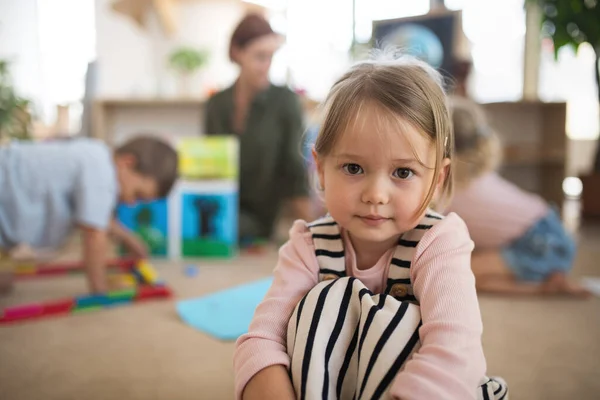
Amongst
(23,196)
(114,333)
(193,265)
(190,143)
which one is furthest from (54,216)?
(190,143)

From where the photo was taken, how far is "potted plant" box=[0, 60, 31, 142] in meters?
2.14

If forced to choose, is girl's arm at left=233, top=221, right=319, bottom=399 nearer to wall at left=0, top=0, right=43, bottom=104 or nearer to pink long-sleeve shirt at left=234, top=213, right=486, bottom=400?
pink long-sleeve shirt at left=234, top=213, right=486, bottom=400

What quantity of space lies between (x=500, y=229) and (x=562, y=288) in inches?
8.9

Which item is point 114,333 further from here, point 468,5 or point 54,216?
point 468,5

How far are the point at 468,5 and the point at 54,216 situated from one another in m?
2.98

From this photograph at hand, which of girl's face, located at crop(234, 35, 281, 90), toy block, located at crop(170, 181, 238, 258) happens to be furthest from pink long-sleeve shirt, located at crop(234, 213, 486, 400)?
girl's face, located at crop(234, 35, 281, 90)

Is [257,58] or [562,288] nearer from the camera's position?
[562,288]

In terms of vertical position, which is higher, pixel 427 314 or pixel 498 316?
pixel 427 314

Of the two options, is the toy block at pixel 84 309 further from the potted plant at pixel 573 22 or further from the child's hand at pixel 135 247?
the potted plant at pixel 573 22

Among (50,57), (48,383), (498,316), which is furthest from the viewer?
(50,57)

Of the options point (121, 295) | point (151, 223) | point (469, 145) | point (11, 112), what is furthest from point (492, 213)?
point (11, 112)

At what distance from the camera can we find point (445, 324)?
0.51m

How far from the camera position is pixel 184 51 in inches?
119

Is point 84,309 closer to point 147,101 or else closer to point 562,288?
point 562,288
